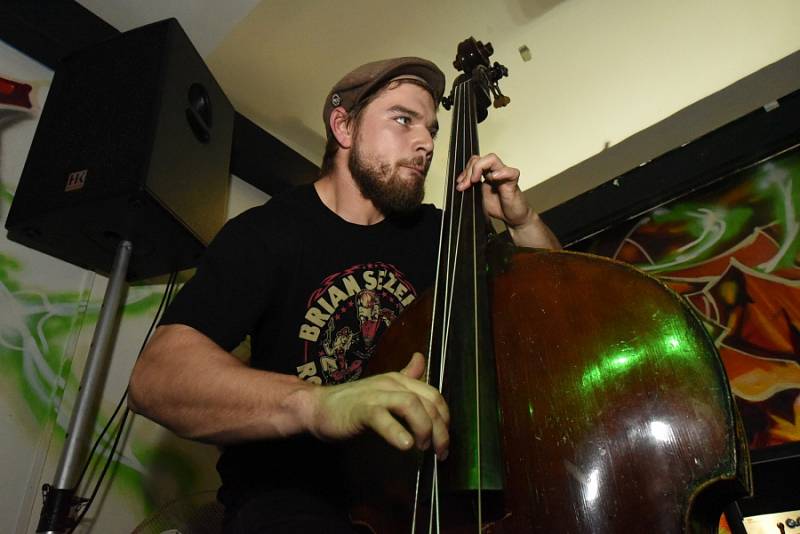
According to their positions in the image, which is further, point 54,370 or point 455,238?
point 54,370

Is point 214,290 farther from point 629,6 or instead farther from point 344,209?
point 629,6

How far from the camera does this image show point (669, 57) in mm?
1769

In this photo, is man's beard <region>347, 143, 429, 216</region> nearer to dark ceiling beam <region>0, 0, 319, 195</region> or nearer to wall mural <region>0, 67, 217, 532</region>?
wall mural <region>0, 67, 217, 532</region>

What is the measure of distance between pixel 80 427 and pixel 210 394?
2.67 ft

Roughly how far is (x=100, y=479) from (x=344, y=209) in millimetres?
983

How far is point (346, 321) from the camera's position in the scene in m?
0.99

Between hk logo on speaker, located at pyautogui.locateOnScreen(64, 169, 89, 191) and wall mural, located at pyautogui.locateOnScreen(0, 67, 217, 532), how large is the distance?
290 millimetres

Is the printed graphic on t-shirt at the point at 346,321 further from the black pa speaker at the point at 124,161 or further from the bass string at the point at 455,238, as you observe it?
the black pa speaker at the point at 124,161

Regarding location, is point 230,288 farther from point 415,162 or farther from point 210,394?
point 415,162

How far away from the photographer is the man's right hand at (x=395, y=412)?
1.43 feet

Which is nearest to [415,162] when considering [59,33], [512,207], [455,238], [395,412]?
[512,207]

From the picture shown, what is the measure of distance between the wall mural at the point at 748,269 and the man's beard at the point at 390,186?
0.77 m

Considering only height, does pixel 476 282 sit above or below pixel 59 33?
below

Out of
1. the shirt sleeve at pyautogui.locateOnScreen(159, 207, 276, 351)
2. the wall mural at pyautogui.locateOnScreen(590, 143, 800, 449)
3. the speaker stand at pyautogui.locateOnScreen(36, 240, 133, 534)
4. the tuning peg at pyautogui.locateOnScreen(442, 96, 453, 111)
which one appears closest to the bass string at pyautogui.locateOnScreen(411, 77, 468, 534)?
the tuning peg at pyautogui.locateOnScreen(442, 96, 453, 111)
